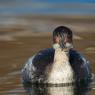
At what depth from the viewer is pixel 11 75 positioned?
1891 cm

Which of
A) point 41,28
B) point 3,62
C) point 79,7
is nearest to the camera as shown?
point 3,62

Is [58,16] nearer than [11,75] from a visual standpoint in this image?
No

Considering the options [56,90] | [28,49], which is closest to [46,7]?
[28,49]

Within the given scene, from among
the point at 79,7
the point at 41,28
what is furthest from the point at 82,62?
the point at 79,7

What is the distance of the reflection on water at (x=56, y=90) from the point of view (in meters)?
17.2

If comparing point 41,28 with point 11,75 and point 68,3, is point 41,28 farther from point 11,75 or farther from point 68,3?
point 11,75

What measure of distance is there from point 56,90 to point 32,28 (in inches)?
259

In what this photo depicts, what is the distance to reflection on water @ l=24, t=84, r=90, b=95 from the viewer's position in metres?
17.2

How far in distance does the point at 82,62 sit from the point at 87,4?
Answer: 7812 millimetres

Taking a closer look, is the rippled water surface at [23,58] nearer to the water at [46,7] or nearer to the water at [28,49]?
the water at [28,49]

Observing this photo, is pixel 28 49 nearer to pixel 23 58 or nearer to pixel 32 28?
pixel 23 58

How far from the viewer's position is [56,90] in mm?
17578

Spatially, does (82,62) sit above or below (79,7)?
below

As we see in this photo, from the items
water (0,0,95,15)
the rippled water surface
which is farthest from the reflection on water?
water (0,0,95,15)
